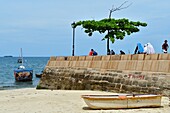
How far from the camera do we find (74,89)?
27.2m

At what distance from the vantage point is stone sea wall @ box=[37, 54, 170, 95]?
18.9 m

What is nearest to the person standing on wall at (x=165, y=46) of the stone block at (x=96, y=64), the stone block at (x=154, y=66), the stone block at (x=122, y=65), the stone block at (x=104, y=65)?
the stone block at (x=122, y=65)

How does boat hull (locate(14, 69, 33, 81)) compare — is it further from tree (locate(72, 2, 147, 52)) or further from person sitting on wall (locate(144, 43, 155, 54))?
person sitting on wall (locate(144, 43, 155, 54))

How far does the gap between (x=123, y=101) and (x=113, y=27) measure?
16.9 metres

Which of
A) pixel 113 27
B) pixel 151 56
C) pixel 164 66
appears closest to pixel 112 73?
pixel 151 56

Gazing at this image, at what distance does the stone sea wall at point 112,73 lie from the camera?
18.9 m

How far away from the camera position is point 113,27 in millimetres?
32438

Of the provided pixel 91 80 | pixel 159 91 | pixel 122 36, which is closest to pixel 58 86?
pixel 91 80

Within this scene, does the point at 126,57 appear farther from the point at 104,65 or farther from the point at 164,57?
the point at 164,57

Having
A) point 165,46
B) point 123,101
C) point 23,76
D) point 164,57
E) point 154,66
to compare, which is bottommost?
point 23,76

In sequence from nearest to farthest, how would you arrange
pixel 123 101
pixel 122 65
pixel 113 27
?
pixel 123 101, pixel 122 65, pixel 113 27

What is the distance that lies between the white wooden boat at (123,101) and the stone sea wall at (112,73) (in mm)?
2123

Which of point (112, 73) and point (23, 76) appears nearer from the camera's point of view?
point (112, 73)

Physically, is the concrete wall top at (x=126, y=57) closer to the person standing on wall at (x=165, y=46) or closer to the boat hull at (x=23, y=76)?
the person standing on wall at (x=165, y=46)
